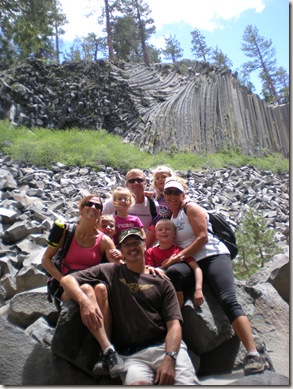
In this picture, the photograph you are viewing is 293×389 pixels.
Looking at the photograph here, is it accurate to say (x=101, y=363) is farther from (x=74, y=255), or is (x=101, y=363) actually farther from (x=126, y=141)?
(x=126, y=141)

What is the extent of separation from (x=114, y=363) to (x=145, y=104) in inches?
678

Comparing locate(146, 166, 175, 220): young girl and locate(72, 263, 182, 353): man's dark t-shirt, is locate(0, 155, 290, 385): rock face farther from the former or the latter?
locate(146, 166, 175, 220): young girl

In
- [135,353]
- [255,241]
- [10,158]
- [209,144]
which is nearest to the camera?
[135,353]

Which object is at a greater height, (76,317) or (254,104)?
(254,104)

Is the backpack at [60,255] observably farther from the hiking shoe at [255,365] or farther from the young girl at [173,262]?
the hiking shoe at [255,365]

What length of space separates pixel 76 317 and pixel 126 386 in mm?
593

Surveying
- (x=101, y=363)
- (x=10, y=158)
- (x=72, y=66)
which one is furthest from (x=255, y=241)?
(x=72, y=66)

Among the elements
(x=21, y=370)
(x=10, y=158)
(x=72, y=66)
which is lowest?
(x=21, y=370)

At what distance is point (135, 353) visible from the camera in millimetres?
2514

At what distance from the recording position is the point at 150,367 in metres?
2.43

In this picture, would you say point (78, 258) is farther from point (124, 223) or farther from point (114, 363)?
point (114, 363)

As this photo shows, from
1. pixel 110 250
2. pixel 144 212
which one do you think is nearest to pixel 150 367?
pixel 110 250

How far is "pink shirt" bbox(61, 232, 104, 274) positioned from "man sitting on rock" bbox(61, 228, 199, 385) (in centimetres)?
27

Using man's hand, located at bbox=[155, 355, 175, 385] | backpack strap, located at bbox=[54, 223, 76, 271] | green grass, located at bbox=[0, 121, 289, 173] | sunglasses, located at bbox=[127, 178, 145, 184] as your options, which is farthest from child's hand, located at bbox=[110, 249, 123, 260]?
green grass, located at bbox=[0, 121, 289, 173]
